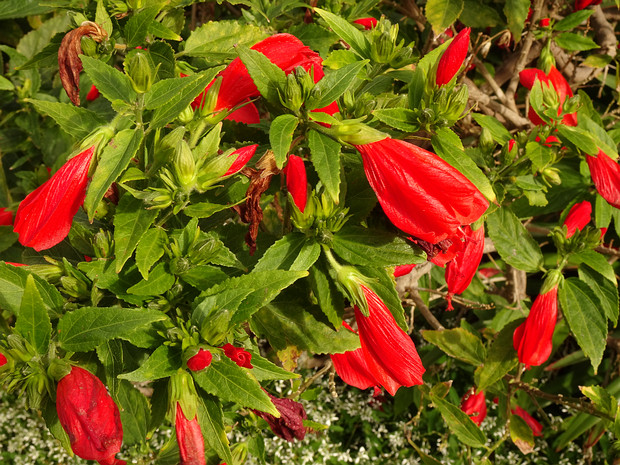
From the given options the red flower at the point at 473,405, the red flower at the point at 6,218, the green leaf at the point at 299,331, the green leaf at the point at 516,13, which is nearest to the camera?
the green leaf at the point at 299,331

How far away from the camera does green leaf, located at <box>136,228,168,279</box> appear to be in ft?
2.05

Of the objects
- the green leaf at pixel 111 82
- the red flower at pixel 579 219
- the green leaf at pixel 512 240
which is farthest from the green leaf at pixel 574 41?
the green leaf at pixel 111 82

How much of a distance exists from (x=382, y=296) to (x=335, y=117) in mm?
244

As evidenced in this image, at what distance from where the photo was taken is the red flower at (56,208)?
631 millimetres

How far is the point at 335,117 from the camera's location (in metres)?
0.71

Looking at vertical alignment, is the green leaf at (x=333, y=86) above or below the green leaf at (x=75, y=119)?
above

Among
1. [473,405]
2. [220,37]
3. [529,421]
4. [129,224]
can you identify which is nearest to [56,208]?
[129,224]

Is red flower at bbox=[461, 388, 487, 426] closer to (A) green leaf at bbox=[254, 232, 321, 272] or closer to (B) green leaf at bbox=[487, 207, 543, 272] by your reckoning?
(B) green leaf at bbox=[487, 207, 543, 272]

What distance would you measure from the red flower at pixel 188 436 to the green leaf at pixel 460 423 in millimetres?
758

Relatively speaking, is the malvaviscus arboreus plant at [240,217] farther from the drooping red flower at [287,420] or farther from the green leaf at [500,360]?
the green leaf at [500,360]

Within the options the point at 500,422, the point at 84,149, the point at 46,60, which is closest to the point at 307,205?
the point at 84,149

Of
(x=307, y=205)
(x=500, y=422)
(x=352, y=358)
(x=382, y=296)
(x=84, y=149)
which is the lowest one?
(x=500, y=422)

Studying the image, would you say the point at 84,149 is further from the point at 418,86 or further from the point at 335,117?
the point at 418,86

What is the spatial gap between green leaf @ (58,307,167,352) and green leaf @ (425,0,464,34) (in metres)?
0.93
